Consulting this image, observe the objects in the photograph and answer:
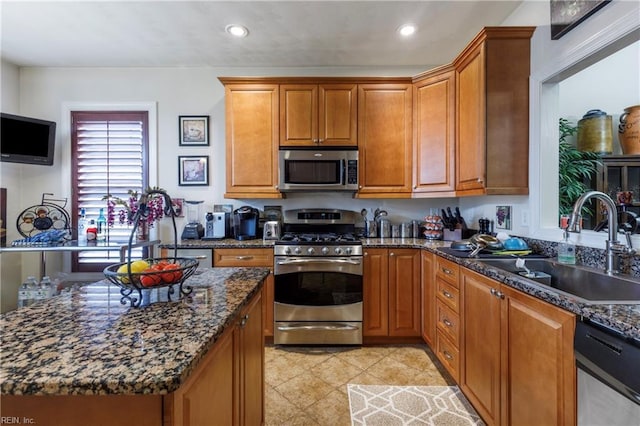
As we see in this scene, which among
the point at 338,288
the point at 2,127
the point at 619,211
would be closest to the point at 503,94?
the point at 619,211

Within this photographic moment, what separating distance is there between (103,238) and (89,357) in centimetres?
294

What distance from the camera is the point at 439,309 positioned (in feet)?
7.05

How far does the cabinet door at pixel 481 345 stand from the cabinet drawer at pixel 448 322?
10 cm

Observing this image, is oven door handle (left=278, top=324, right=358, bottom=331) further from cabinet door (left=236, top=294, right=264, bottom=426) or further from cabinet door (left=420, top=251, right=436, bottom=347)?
cabinet door (left=236, top=294, right=264, bottom=426)

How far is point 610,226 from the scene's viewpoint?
1.34 metres

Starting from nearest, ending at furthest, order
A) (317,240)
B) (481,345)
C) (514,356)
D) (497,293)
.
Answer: (514,356), (497,293), (481,345), (317,240)

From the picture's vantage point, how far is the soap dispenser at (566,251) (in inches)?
62.6

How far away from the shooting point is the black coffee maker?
2.83m

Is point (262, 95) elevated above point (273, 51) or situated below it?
below

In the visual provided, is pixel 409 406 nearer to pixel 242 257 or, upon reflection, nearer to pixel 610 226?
pixel 610 226

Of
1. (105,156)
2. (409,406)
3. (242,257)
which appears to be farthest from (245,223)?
(409,406)

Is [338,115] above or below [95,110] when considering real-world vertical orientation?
below

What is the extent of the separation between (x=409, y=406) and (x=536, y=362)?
0.93 meters

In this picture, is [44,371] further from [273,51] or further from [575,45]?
[273,51]
